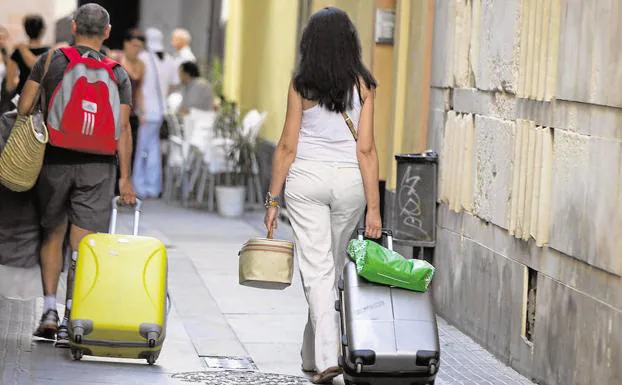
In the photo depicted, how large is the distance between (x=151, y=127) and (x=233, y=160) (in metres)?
1.56

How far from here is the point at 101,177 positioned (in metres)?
8.88

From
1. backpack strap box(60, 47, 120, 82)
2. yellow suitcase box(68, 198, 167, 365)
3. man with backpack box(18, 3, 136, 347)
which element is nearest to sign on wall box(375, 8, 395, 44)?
man with backpack box(18, 3, 136, 347)

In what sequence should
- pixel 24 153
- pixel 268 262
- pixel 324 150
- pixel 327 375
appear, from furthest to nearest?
pixel 24 153 → pixel 324 150 → pixel 327 375 → pixel 268 262

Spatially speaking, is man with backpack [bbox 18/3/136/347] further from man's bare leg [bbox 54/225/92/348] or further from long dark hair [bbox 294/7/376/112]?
long dark hair [bbox 294/7/376/112]

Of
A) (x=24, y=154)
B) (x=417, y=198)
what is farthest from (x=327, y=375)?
(x=417, y=198)

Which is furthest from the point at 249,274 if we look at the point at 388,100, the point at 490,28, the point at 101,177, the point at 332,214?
the point at 388,100

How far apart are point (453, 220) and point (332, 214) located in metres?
2.44

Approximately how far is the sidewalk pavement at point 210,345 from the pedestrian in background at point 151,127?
18.8ft

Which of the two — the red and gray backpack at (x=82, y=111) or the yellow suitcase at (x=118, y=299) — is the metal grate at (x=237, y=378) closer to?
the yellow suitcase at (x=118, y=299)

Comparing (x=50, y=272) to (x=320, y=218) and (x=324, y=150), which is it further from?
(x=324, y=150)

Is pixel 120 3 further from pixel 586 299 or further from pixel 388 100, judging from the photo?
pixel 586 299

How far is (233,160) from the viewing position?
1756 centimetres

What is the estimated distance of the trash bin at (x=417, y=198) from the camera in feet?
36.0

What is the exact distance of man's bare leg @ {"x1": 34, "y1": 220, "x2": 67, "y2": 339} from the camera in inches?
353
